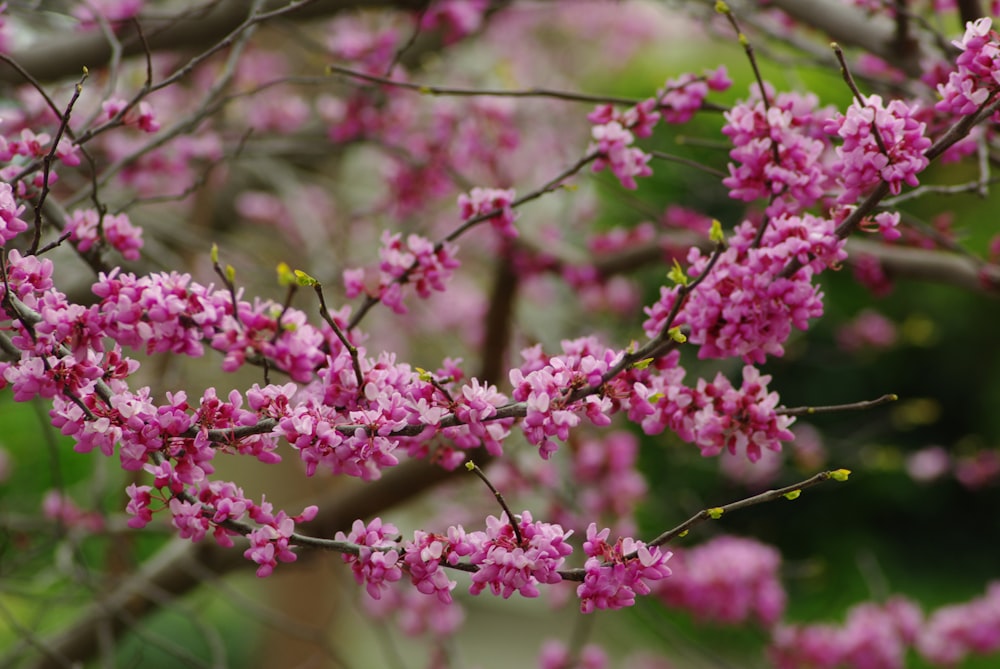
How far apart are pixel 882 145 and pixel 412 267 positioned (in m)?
0.85

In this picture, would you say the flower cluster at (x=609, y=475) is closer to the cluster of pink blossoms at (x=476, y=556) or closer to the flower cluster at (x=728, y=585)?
the flower cluster at (x=728, y=585)

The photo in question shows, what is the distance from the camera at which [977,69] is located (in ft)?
4.58

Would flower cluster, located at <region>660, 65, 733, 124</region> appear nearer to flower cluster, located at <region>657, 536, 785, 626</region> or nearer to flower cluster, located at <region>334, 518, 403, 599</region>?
flower cluster, located at <region>334, 518, 403, 599</region>

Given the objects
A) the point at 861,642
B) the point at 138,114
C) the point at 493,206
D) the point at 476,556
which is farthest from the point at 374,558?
the point at 861,642

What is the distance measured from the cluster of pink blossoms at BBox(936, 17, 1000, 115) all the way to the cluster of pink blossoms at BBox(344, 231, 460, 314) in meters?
0.90

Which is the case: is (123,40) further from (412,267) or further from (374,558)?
(374,558)

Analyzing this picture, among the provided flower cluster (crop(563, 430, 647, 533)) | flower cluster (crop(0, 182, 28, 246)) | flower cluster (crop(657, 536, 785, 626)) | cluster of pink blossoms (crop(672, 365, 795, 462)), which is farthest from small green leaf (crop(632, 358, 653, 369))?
flower cluster (crop(657, 536, 785, 626))

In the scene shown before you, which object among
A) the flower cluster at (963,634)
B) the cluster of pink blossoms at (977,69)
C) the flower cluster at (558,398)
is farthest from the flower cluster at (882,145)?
the flower cluster at (963,634)

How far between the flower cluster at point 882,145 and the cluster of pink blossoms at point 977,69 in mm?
76

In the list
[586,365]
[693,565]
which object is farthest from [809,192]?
[693,565]

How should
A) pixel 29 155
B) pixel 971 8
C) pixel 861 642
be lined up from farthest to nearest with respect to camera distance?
pixel 861 642
pixel 971 8
pixel 29 155

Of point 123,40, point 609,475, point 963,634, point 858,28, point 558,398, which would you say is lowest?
point 558,398

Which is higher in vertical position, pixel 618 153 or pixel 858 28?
pixel 858 28

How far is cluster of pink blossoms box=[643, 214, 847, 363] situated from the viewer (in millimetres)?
1426
